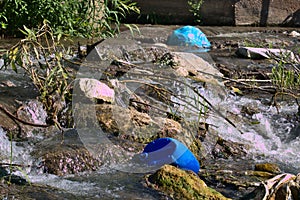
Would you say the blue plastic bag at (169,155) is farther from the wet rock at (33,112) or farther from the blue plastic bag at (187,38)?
the blue plastic bag at (187,38)

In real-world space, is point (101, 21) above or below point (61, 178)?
above

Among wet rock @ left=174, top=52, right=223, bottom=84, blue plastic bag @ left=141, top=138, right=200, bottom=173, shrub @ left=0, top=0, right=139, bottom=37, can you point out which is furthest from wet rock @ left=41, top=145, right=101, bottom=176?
shrub @ left=0, top=0, right=139, bottom=37

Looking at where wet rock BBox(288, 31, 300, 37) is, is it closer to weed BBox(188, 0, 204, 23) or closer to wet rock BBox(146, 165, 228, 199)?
weed BBox(188, 0, 204, 23)

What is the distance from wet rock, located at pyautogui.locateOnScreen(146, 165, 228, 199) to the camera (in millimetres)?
3514

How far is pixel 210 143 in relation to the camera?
466 centimetres

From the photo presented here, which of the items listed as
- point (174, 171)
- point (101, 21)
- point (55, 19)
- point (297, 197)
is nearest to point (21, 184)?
Answer: point (174, 171)

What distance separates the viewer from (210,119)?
202 inches

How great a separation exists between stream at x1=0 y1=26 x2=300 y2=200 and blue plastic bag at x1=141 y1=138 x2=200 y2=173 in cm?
18

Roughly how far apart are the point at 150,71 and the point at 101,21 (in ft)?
3.81

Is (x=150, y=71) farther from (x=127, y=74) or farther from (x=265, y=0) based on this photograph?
(x=265, y=0)

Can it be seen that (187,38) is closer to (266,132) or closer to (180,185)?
(266,132)

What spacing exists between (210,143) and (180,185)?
3.75 feet

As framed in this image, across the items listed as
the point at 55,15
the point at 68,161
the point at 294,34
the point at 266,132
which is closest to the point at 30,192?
the point at 68,161

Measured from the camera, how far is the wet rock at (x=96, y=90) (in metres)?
4.73
